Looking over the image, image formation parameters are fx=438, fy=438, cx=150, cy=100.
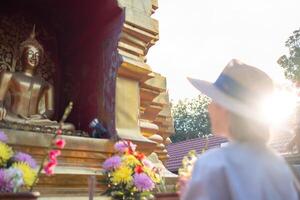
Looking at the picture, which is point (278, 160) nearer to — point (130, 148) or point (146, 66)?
point (130, 148)

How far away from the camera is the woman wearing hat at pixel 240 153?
1445 mm

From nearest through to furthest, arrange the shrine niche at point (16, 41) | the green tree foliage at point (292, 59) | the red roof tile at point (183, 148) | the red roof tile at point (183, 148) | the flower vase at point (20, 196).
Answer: the flower vase at point (20, 196)
the shrine niche at point (16, 41)
the red roof tile at point (183, 148)
the red roof tile at point (183, 148)
the green tree foliage at point (292, 59)

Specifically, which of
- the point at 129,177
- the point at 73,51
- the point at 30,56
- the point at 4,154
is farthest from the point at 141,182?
the point at 73,51

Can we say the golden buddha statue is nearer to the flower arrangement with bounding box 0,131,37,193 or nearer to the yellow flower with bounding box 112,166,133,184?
the yellow flower with bounding box 112,166,133,184


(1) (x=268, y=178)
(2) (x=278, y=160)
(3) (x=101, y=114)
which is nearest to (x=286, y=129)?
(2) (x=278, y=160)

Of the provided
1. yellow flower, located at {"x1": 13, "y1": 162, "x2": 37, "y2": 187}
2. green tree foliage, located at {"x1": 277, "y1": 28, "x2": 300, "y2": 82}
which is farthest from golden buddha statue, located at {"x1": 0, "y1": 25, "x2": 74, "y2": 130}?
green tree foliage, located at {"x1": 277, "y1": 28, "x2": 300, "y2": 82}

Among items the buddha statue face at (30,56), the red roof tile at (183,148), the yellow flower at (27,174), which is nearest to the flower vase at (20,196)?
the yellow flower at (27,174)

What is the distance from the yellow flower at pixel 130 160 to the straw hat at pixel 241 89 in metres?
1.93

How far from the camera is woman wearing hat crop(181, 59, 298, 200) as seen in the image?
56.9 inches

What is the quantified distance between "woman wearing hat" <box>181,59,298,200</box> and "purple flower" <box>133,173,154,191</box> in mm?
1782

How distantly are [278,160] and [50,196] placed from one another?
2.60 meters

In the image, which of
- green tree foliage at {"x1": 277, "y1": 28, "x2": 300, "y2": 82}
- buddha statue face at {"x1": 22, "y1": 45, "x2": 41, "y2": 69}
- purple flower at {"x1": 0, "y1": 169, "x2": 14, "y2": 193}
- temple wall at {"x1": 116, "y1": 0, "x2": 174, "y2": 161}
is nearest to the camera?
purple flower at {"x1": 0, "y1": 169, "x2": 14, "y2": 193}

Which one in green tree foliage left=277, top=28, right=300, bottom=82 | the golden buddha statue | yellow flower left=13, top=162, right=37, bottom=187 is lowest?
yellow flower left=13, top=162, right=37, bottom=187

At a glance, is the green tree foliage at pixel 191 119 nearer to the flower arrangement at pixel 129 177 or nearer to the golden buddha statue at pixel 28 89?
the golden buddha statue at pixel 28 89
